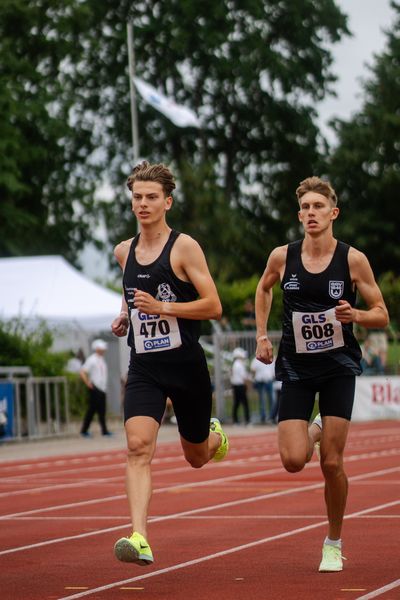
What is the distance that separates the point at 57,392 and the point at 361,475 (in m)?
12.6

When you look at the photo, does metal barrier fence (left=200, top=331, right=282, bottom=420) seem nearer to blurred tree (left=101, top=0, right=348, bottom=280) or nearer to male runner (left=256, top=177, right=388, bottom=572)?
blurred tree (left=101, top=0, right=348, bottom=280)

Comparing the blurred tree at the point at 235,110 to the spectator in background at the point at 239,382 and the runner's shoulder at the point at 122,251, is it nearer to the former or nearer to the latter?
the spectator in background at the point at 239,382

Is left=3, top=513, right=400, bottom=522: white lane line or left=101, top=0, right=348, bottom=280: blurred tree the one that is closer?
left=3, top=513, right=400, bottom=522: white lane line

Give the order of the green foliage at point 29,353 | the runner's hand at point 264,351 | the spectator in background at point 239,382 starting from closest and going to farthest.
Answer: the runner's hand at point 264,351
the green foliage at point 29,353
the spectator in background at point 239,382

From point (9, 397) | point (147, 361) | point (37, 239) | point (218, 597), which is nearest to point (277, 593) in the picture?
point (218, 597)

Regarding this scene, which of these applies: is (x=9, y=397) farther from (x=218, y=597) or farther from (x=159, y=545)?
(x=218, y=597)

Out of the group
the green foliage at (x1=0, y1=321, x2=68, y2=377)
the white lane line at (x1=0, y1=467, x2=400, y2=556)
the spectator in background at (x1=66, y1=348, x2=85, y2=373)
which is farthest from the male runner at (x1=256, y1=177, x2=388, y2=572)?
the spectator in background at (x1=66, y1=348, x2=85, y2=373)

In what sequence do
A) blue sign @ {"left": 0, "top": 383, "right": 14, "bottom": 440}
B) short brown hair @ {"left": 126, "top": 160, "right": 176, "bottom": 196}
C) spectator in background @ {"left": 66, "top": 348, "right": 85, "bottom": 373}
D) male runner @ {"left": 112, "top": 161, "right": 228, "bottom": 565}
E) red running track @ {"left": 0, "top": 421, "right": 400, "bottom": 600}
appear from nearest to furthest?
red running track @ {"left": 0, "top": 421, "right": 400, "bottom": 600} < male runner @ {"left": 112, "top": 161, "right": 228, "bottom": 565} < short brown hair @ {"left": 126, "top": 160, "right": 176, "bottom": 196} < blue sign @ {"left": 0, "top": 383, "right": 14, "bottom": 440} < spectator in background @ {"left": 66, "top": 348, "right": 85, "bottom": 373}

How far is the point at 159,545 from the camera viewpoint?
411 inches

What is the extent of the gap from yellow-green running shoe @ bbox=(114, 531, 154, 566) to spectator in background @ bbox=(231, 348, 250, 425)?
2480 cm

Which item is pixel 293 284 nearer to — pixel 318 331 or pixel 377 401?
pixel 318 331

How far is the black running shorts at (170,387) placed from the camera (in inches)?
333

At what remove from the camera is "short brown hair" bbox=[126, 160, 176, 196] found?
8648 millimetres

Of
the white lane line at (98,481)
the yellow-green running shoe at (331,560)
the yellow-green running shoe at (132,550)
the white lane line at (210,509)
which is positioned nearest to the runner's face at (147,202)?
the yellow-green running shoe at (132,550)
